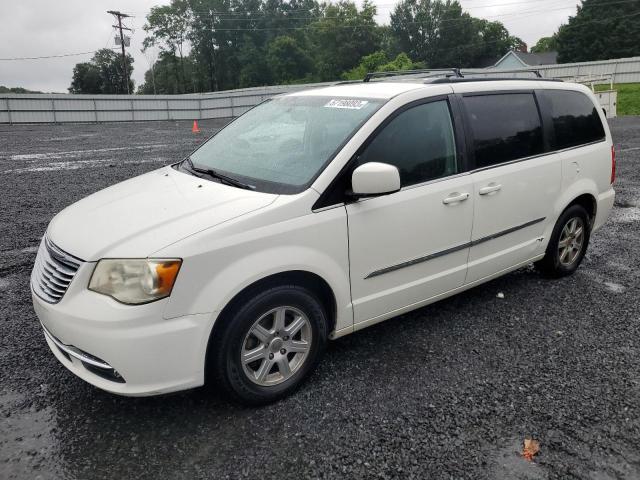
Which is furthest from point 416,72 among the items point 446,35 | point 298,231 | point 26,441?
point 446,35

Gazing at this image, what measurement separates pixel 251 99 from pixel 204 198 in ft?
91.8

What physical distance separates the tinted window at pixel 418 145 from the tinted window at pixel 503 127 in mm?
270

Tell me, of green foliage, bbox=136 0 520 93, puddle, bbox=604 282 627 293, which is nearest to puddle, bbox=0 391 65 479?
puddle, bbox=604 282 627 293

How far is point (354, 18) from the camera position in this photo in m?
83.9

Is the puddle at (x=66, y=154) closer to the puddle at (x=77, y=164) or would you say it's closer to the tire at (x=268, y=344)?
the puddle at (x=77, y=164)

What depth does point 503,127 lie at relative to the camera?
4.12m

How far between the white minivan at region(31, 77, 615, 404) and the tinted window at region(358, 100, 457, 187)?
1 centimetres

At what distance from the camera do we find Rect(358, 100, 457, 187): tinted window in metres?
3.39

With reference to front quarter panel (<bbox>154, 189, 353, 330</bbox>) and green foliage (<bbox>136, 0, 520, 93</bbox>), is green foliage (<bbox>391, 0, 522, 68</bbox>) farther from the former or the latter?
front quarter panel (<bbox>154, 189, 353, 330</bbox>)

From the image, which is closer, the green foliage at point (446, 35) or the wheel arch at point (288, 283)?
the wheel arch at point (288, 283)

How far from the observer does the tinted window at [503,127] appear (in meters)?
3.92

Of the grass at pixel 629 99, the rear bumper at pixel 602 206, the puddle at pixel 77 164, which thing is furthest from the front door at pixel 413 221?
the grass at pixel 629 99

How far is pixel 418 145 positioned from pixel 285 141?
91 cm

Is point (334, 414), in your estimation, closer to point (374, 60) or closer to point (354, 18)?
point (374, 60)
